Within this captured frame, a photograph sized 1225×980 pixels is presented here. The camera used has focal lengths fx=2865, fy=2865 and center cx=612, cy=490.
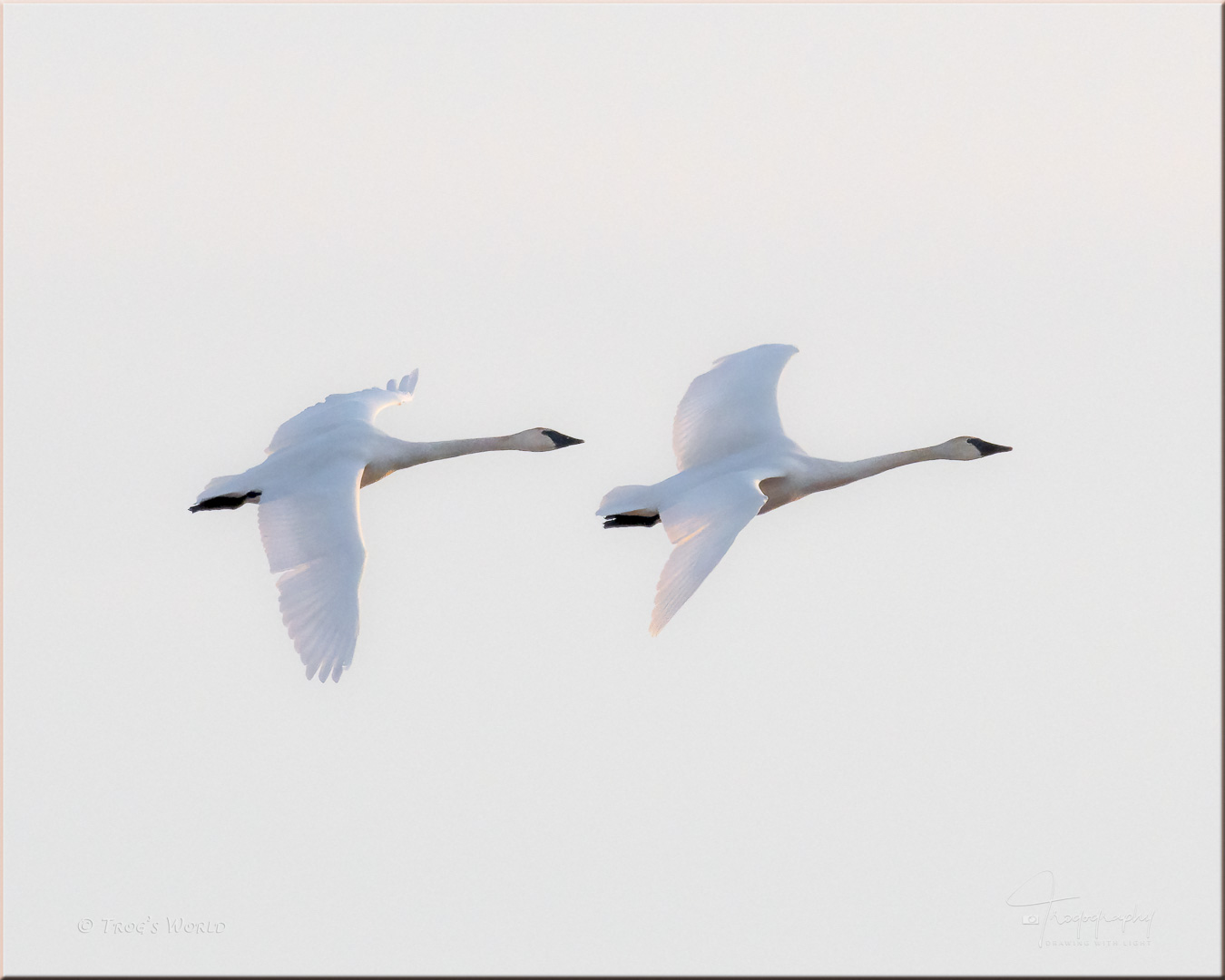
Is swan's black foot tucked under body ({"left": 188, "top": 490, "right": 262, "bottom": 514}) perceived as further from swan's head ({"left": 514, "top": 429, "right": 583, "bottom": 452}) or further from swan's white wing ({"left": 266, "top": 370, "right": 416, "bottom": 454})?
swan's head ({"left": 514, "top": 429, "right": 583, "bottom": 452})

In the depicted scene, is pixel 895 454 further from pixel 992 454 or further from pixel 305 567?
pixel 305 567

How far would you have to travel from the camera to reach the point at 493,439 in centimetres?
2788

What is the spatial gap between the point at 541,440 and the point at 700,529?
3.74 meters

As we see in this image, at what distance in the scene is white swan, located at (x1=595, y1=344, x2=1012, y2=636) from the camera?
2412 cm

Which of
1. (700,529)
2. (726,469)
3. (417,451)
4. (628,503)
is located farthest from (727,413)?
(700,529)

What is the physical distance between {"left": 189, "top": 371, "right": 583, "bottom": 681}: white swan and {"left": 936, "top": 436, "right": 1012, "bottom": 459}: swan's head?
3.57 meters

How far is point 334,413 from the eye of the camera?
27.8 meters

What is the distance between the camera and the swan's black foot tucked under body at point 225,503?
87.4 ft

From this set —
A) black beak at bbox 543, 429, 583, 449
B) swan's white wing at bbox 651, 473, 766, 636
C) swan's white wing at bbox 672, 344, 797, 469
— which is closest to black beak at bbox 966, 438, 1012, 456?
swan's white wing at bbox 672, 344, 797, 469

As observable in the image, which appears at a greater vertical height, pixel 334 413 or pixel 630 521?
pixel 334 413

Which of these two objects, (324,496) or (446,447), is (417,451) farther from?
(324,496)

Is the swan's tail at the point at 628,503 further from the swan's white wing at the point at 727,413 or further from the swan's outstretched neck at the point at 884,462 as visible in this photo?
the swan's outstretched neck at the point at 884,462

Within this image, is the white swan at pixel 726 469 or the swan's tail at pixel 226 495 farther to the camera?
the swan's tail at pixel 226 495

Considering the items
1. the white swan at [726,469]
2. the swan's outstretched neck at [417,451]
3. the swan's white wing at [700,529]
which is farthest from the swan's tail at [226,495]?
the swan's white wing at [700,529]
